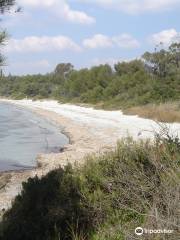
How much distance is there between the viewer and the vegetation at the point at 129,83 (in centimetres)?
5309

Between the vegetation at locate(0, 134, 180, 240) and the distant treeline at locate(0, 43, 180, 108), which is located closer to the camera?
the vegetation at locate(0, 134, 180, 240)

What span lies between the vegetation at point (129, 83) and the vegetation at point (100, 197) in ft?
134

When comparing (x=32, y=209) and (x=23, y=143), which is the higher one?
(x=32, y=209)

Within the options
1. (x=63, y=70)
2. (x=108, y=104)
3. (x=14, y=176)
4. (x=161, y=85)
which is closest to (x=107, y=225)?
(x=14, y=176)

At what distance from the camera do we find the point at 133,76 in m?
69.4

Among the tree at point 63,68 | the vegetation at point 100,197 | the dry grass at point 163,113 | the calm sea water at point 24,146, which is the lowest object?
the calm sea water at point 24,146

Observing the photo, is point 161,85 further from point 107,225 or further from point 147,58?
point 107,225

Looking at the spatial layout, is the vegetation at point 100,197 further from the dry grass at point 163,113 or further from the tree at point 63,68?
the tree at point 63,68

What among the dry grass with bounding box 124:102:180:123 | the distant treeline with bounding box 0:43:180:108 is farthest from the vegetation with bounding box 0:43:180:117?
the dry grass with bounding box 124:102:180:123

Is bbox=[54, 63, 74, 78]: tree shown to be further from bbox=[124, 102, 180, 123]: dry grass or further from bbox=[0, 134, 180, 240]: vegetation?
bbox=[0, 134, 180, 240]: vegetation

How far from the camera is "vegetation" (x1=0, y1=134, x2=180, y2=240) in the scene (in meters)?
5.98

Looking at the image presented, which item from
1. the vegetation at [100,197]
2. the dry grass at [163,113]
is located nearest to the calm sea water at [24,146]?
the dry grass at [163,113]

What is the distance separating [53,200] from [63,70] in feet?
453

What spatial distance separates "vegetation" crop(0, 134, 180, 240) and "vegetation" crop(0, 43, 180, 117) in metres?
40.9
